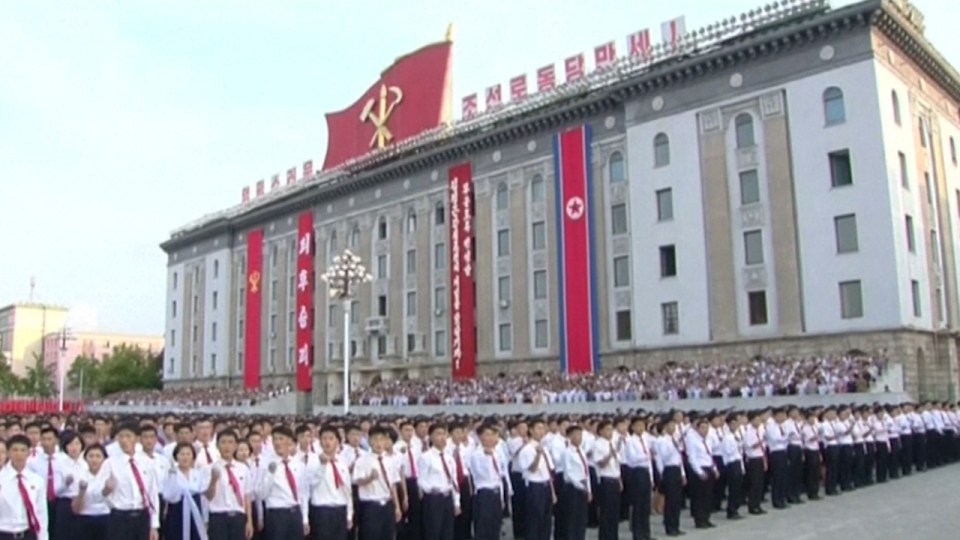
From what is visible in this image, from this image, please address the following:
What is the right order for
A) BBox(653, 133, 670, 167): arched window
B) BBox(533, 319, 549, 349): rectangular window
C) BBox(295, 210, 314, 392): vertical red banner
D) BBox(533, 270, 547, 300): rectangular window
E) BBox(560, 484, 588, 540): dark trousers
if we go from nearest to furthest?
1. BBox(560, 484, 588, 540): dark trousers
2. BBox(653, 133, 670, 167): arched window
3. BBox(533, 319, 549, 349): rectangular window
4. BBox(533, 270, 547, 300): rectangular window
5. BBox(295, 210, 314, 392): vertical red banner

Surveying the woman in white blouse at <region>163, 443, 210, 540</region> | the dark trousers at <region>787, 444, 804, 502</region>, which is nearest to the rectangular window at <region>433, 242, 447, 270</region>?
the dark trousers at <region>787, 444, 804, 502</region>

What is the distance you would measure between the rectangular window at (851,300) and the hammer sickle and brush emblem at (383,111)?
88.4ft

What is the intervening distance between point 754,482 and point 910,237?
21.0 m

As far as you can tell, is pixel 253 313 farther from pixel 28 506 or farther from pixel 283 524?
pixel 28 506

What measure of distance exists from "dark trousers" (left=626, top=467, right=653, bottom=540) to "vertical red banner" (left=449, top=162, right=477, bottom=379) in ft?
99.3

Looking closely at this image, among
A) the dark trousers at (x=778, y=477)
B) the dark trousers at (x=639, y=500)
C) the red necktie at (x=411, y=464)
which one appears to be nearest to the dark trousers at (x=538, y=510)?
the red necktie at (x=411, y=464)

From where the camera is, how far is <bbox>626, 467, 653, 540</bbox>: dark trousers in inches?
443

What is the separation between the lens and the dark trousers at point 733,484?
42.6ft

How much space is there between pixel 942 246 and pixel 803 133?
25.8ft

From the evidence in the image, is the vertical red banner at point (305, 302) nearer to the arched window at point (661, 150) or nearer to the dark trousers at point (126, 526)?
the arched window at point (661, 150)

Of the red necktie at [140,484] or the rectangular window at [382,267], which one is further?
the rectangular window at [382,267]

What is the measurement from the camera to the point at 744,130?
3306 centimetres

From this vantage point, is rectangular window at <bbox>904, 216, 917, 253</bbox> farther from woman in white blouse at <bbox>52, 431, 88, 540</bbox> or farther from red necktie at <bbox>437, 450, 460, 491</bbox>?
woman in white blouse at <bbox>52, 431, 88, 540</bbox>

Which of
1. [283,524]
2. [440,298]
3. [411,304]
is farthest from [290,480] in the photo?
[411,304]
